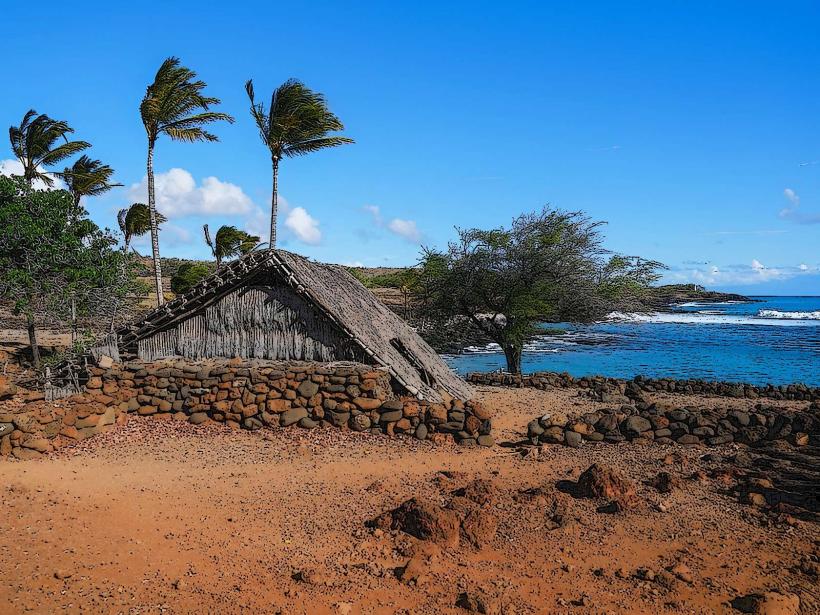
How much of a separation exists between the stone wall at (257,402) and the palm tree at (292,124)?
34.4 feet

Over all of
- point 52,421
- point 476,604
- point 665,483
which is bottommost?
point 476,604

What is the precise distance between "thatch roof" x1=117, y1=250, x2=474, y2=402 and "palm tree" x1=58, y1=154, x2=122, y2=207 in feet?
63.8

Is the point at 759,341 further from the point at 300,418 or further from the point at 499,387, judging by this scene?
the point at 300,418

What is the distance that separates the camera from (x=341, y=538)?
657 cm

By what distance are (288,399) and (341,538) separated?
4.97m

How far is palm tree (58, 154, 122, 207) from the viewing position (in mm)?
29391

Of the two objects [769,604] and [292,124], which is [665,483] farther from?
[292,124]

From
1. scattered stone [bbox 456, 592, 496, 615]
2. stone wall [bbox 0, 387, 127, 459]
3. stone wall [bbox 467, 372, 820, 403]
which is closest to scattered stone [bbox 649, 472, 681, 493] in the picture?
scattered stone [bbox 456, 592, 496, 615]

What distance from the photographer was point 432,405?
1084 centimetres

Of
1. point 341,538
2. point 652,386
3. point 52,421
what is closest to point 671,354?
point 652,386

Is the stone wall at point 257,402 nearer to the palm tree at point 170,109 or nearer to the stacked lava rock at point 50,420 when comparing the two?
the stacked lava rock at point 50,420

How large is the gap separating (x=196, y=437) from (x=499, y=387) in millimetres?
9856

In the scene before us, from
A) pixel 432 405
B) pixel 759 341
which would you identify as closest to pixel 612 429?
pixel 432 405

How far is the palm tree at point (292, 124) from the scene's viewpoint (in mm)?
20828
